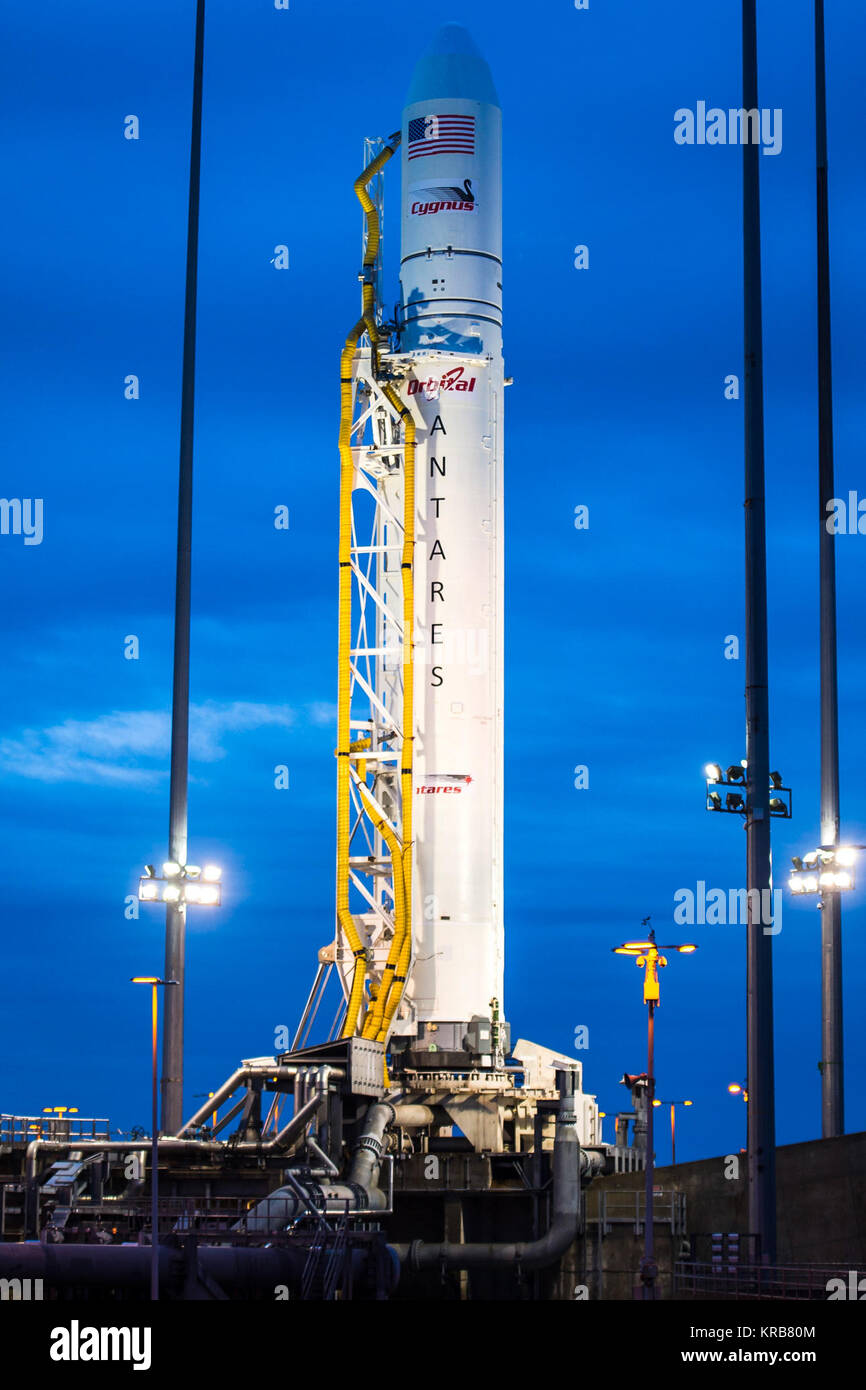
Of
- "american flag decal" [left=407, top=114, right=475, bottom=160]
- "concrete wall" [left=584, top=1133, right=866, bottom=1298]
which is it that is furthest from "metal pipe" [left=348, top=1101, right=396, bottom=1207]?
"american flag decal" [left=407, top=114, right=475, bottom=160]

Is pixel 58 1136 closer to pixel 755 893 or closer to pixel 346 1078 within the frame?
pixel 346 1078

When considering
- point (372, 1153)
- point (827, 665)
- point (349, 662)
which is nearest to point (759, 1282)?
point (372, 1153)

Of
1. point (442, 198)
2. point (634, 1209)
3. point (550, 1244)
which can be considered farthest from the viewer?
point (442, 198)

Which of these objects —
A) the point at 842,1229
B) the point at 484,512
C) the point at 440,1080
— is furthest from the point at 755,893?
the point at 484,512

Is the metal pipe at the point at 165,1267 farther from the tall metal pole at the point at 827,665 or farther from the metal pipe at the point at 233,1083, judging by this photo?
the tall metal pole at the point at 827,665

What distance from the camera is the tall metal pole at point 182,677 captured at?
63.3 m

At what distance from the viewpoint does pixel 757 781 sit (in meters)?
47.4

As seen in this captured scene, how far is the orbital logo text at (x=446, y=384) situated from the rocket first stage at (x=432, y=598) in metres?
0.04

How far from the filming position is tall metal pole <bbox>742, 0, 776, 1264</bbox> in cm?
4600

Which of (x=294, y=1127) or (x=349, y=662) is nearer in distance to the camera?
(x=294, y=1127)

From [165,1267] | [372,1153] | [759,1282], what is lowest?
[759,1282]

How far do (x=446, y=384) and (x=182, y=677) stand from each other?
41.0 feet

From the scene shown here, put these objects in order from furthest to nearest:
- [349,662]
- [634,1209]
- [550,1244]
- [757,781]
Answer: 1. [349,662]
2. [634,1209]
3. [550,1244]
4. [757,781]

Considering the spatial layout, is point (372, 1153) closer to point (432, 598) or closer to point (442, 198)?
point (432, 598)
